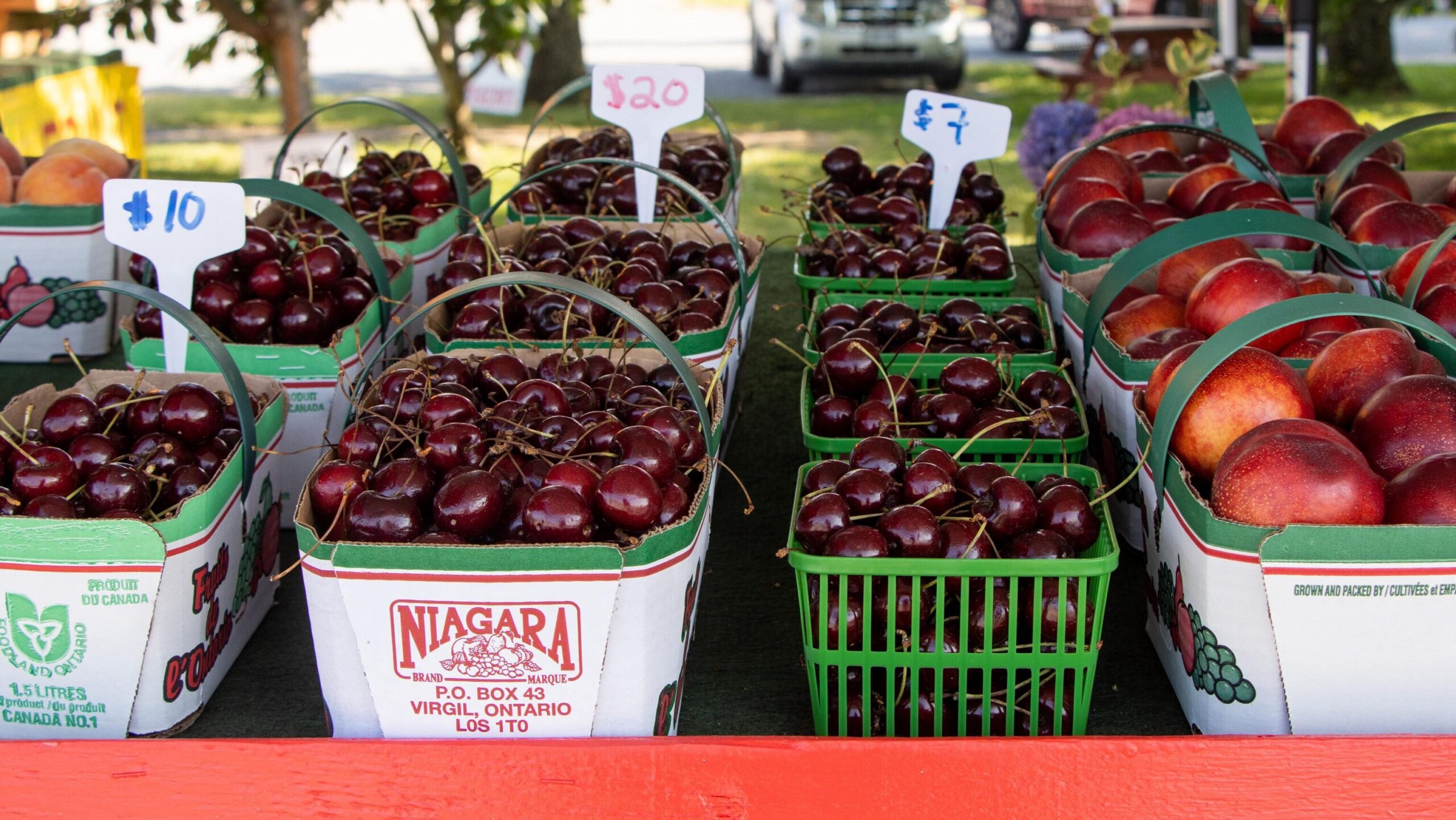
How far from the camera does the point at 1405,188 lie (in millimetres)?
2352

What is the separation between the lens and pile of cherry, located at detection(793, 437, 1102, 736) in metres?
1.18

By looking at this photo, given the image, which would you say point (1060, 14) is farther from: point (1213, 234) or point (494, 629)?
point (494, 629)

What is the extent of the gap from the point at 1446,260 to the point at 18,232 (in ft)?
7.86

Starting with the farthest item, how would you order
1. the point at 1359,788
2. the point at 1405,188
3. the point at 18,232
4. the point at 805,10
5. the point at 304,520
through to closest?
the point at 805,10 → the point at 1405,188 → the point at 18,232 → the point at 304,520 → the point at 1359,788

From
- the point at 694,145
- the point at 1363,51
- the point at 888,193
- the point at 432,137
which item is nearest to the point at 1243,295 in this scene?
the point at 888,193

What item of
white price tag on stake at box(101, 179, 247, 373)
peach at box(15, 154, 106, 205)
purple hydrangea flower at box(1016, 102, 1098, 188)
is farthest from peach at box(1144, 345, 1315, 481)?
purple hydrangea flower at box(1016, 102, 1098, 188)

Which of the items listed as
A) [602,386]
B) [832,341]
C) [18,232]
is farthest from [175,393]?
[18,232]

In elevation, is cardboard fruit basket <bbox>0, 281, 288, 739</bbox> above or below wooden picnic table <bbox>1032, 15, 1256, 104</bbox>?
below

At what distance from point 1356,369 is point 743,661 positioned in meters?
0.80

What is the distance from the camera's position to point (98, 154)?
2.60 m

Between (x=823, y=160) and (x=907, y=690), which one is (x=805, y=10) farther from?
(x=907, y=690)

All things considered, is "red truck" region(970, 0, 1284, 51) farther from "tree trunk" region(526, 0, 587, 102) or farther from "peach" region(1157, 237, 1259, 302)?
"peach" region(1157, 237, 1259, 302)

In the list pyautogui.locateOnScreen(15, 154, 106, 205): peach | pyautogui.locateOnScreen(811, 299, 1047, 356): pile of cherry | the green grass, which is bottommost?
the green grass

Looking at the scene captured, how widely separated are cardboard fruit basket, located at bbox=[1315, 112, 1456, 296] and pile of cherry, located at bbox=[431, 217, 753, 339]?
945mm
